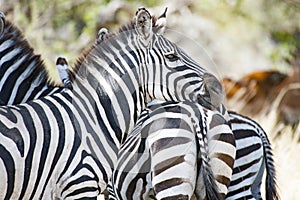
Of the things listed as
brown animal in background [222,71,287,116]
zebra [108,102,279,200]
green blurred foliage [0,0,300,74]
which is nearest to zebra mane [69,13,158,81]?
zebra [108,102,279,200]

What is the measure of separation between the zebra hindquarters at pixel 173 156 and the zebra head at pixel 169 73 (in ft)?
1.82

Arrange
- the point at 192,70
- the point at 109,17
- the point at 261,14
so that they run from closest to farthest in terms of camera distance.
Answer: the point at 192,70 → the point at 109,17 → the point at 261,14

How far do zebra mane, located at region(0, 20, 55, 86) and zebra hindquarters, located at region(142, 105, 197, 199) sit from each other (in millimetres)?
2031

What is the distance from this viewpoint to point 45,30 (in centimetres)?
1451

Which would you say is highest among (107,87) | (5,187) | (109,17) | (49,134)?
(109,17)

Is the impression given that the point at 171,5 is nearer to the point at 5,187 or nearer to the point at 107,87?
the point at 107,87

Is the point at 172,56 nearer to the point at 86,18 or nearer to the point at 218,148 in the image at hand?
the point at 218,148

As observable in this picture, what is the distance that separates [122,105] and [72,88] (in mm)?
424

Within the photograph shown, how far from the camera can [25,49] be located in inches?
255

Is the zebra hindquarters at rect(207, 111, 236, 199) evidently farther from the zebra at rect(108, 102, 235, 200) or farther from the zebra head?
the zebra head

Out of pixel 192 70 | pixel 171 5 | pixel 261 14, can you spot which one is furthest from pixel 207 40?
pixel 192 70

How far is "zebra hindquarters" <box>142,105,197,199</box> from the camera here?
4.58 metres

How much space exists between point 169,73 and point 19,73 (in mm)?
1744

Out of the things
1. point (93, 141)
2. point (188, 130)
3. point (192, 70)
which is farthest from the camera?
point (192, 70)
